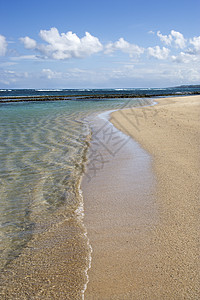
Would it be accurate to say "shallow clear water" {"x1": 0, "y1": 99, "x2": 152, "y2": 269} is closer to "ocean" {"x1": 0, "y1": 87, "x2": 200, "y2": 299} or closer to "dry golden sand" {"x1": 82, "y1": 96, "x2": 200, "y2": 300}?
"ocean" {"x1": 0, "y1": 87, "x2": 200, "y2": 299}

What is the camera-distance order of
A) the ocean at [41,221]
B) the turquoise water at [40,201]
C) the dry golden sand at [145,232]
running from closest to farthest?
the dry golden sand at [145,232]
the ocean at [41,221]
the turquoise water at [40,201]

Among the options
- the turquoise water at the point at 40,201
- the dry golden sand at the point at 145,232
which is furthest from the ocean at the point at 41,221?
the dry golden sand at the point at 145,232

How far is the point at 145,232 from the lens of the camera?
11.6 feet

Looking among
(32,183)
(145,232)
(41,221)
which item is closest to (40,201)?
(41,221)

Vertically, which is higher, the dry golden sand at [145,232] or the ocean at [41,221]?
the dry golden sand at [145,232]

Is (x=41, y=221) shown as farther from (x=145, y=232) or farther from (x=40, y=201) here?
(x=145, y=232)

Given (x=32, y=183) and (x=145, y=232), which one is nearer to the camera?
(x=145, y=232)

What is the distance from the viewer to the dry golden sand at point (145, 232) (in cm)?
258

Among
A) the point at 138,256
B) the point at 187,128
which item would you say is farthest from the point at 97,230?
the point at 187,128

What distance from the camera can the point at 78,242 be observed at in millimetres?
3393

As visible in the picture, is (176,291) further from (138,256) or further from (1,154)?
(1,154)

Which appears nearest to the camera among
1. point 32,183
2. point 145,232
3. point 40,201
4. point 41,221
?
point 145,232

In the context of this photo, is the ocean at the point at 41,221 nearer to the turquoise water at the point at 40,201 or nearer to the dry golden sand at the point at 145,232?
the turquoise water at the point at 40,201

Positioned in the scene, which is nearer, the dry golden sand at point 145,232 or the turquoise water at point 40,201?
the dry golden sand at point 145,232
